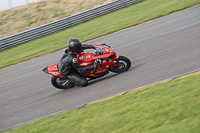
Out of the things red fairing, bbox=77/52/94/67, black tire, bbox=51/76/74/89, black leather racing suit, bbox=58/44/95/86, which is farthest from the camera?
black tire, bbox=51/76/74/89

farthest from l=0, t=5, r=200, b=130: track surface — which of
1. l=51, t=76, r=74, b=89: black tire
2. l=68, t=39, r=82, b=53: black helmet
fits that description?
l=68, t=39, r=82, b=53: black helmet

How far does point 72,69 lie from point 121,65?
1629 millimetres

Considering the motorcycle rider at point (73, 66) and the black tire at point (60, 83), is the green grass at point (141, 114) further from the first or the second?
the black tire at point (60, 83)

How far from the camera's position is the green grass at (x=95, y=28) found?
595 inches

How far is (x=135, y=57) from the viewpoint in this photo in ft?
32.9

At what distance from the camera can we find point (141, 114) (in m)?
5.34

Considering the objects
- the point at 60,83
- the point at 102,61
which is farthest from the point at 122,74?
the point at 60,83

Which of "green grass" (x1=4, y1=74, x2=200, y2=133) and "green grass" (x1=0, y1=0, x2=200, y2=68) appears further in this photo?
"green grass" (x1=0, y1=0, x2=200, y2=68)

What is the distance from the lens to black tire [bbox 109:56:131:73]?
834 cm

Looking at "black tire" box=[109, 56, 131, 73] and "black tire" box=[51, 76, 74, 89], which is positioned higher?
"black tire" box=[109, 56, 131, 73]

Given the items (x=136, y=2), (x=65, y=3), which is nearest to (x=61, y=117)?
(x=136, y=2)

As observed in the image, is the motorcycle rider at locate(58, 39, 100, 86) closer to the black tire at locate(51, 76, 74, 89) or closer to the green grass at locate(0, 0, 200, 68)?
the black tire at locate(51, 76, 74, 89)

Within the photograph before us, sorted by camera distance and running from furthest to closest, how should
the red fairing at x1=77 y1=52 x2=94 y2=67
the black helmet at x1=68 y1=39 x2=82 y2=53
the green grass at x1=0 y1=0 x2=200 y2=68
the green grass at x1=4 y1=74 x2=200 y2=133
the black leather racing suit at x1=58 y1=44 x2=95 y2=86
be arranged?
the green grass at x1=0 y1=0 x2=200 y2=68, the red fairing at x1=77 y1=52 x2=94 y2=67, the black leather racing suit at x1=58 y1=44 x2=95 y2=86, the black helmet at x1=68 y1=39 x2=82 y2=53, the green grass at x1=4 y1=74 x2=200 y2=133

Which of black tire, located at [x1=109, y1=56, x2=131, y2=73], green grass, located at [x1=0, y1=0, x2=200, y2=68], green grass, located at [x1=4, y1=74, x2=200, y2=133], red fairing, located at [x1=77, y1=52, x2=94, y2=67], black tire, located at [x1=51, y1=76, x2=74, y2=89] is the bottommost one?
green grass, located at [x1=4, y1=74, x2=200, y2=133]
